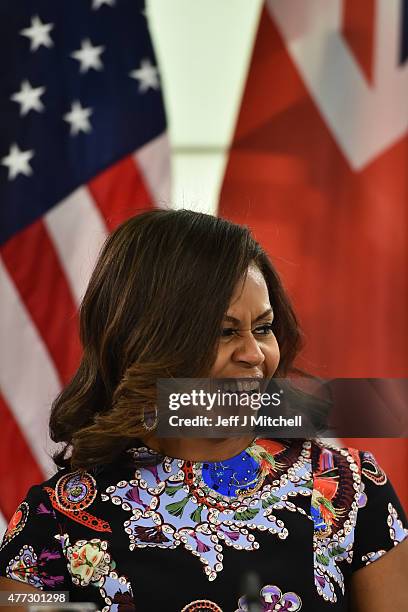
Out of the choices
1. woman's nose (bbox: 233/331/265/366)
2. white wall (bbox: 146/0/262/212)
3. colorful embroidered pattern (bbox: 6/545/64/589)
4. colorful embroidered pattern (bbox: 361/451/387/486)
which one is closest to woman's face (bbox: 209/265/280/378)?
woman's nose (bbox: 233/331/265/366)

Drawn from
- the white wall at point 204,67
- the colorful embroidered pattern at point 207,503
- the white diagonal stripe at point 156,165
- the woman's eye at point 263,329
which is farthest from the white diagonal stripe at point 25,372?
the woman's eye at point 263,329

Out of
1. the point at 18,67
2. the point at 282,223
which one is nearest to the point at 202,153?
the point at 282,223

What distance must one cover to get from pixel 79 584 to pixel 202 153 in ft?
5.07

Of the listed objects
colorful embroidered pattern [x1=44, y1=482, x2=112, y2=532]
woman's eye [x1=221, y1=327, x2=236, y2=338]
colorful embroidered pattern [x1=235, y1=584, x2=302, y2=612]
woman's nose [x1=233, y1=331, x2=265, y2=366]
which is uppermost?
woman's eye [x1=221, y1=327, x2=236, y2=338]

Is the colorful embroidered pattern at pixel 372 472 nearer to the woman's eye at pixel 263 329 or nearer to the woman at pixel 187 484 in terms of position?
the woman at pixel 187 484

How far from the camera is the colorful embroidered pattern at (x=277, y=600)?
1213mm

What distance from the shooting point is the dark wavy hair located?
1230 mm

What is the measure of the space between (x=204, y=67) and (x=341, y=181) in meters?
0.48

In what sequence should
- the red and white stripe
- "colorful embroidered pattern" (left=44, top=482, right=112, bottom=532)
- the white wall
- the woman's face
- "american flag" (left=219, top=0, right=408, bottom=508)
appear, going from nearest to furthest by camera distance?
1. the woman's face
2. "colorful embroidered pattern" (left=44, top=482, right=112, bottom=532)
3. the red and white stripe
4. "american flag" (left=219, top=0, right=408, bottom=508)
5. the white wall

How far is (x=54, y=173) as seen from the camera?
2348mm

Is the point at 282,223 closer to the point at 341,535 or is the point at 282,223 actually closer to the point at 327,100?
the point at 327,100

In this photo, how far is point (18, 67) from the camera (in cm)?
231

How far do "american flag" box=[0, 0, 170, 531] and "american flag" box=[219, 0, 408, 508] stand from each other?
295mm

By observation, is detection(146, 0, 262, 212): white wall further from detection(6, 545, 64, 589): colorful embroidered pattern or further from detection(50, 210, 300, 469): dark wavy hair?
detection(6, 545, 64, 589): colorful embroidered pattern
